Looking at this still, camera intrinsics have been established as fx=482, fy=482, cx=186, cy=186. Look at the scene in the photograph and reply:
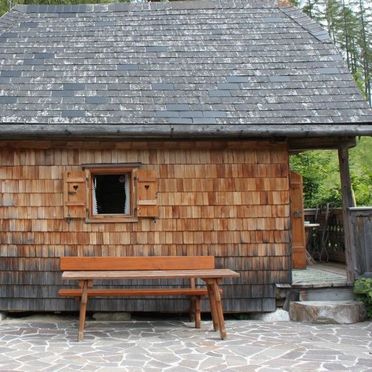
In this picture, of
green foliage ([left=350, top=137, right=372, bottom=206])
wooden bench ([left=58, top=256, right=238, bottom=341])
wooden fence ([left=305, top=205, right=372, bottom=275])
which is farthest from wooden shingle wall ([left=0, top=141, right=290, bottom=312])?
green foliage ([left=350, top=137, right=372, bottom=206])

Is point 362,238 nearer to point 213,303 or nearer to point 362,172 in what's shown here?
point 213,303

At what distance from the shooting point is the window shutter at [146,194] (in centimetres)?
704

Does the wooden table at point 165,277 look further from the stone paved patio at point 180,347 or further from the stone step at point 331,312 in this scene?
the stone step at point 331,312

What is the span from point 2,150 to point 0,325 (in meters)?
2.52

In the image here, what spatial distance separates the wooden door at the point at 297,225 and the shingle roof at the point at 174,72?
7.33 ft

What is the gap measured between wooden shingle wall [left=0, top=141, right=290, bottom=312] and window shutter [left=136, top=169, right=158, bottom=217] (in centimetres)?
10

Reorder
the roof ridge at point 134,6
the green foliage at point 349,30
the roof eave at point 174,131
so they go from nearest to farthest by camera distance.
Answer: the roof eave at point 174,131 → the roof ridge at point 134,6 → the green foliage at point 349,30

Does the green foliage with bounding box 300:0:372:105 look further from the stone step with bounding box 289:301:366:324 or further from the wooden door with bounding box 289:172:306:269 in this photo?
the stone step with bounding box 289:301:366:324

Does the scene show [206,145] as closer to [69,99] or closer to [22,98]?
[69,99]

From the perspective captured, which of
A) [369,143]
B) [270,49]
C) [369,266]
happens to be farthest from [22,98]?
[369,143]

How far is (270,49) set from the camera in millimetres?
8531

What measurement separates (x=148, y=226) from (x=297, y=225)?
11.1 feet

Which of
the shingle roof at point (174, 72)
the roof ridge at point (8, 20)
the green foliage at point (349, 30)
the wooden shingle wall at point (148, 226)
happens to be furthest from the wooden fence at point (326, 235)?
the green foliage at point (349, 30)

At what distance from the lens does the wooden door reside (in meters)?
9.07
